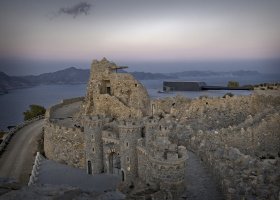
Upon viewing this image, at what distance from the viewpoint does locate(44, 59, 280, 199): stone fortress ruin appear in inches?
539

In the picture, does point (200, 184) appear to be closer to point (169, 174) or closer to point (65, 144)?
point (169, 174)

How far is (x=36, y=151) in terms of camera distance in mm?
27969

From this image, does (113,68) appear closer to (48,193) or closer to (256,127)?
(256,127)

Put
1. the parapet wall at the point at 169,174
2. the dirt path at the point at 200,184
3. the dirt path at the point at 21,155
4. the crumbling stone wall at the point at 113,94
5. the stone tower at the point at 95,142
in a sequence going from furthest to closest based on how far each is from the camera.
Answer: the crumbling stone wall at the point at 113,94, the dirt path at the point at 21,155, the stone tower at the point at 95,142, the dirt path at the point at 200,184, the parapet wall at the point at 169,174

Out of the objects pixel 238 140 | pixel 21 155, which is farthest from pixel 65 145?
pixel 238 140

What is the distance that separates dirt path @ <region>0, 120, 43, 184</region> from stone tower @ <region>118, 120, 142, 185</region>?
6.27 m

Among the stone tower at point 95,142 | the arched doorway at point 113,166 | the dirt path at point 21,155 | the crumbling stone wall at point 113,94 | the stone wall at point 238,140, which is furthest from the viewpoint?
the crumbling stone wall at point 113,94

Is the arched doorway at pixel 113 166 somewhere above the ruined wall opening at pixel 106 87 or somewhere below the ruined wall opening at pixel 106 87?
below

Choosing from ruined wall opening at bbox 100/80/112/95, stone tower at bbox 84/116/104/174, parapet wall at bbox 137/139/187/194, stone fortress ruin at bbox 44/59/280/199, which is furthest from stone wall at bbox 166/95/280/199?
ruined wall opening at bbox 100/80/112/95

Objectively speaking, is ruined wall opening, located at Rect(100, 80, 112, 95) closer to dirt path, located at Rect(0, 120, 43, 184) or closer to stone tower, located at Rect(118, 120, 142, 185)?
dirt path, located at Rect(0, 120, 43, 184)

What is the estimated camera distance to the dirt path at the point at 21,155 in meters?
23.1

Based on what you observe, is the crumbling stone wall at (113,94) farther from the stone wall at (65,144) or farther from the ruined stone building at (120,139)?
the stone wall at (65,144)

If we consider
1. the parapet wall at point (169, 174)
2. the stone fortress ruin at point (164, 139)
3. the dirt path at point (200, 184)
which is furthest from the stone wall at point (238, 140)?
the parapet wall at point (169, 174)

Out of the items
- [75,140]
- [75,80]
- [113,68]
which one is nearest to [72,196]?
[75,140]
